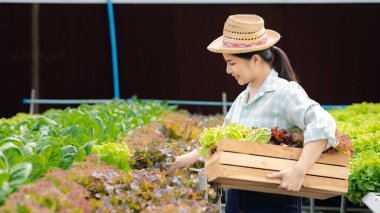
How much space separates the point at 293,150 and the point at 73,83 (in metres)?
12.8

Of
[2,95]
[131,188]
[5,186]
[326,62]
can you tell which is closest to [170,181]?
[131,188]

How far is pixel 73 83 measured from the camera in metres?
16.8

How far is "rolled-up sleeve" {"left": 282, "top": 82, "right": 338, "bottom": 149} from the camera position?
14.3 ft

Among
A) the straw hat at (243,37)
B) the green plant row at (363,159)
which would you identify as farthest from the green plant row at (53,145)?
the green plant row at (363,159)

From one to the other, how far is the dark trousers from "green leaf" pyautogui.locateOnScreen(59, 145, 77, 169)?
1.19m

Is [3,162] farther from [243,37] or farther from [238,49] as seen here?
[243,37]

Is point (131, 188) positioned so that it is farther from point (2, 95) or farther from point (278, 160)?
point (2, 95)

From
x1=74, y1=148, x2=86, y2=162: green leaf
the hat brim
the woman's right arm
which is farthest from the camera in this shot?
x1=74, y1=148, x2=86, y2=162: green leaf

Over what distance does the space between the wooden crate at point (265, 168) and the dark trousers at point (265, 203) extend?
0.18 m

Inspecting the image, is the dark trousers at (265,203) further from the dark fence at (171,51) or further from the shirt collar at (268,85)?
the dark fence at (171,51)

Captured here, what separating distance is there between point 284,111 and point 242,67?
404 mm

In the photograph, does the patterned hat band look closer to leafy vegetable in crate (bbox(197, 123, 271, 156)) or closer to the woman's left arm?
leafy vegetable in crate (bbox(197, 123, 271, 156))

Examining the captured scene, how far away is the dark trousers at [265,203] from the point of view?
4.69 m

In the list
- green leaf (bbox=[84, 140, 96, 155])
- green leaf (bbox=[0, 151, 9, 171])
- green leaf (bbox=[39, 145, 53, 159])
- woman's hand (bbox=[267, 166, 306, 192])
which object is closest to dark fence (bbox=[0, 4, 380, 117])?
green leaf (bbox=[84, 140, 96, 155])
